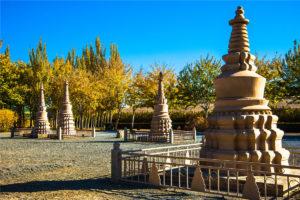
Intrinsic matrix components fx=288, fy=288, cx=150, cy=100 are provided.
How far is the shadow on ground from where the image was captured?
6469 millimetres

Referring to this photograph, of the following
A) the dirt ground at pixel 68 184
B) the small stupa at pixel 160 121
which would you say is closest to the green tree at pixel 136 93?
the small stupa at pixel 160 121

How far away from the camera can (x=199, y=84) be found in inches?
1542

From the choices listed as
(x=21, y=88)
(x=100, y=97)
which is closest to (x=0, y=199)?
(x=100, y=97)

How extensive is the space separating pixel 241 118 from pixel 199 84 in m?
32.4

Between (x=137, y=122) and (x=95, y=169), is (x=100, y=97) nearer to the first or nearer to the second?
(x=137, y=122)

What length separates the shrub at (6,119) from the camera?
3611cm

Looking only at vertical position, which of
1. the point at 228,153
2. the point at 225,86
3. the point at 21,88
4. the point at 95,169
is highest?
the point at 21,88

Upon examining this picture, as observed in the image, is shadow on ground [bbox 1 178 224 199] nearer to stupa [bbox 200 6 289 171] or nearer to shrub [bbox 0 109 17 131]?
stupa [bbox 200 6 289 171]

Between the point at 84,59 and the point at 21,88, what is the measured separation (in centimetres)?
1804

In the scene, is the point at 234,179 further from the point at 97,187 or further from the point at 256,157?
the point at 97,187

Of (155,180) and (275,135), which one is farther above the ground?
(275,135)

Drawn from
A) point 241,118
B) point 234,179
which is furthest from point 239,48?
point 234,179

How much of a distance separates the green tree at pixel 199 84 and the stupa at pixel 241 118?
1187 inches

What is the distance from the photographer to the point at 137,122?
46438 millimetres
